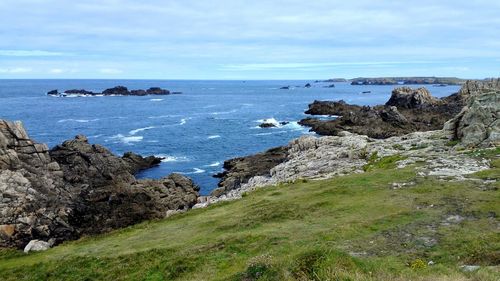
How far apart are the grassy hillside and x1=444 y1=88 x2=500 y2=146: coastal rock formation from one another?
805cm

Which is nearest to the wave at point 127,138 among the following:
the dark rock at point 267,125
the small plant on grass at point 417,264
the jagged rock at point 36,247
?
the dark rock at point 267,125

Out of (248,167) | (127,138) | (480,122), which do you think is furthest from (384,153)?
(127,138)

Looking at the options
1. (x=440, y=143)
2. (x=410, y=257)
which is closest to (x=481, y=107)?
(x=440, y=143)

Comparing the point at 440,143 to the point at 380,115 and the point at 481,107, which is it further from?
the point at 380,115

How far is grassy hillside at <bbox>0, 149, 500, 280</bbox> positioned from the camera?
16422 mm

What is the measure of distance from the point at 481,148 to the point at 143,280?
3200 cm

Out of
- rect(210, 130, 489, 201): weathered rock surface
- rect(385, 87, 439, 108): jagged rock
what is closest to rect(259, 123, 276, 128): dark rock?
rect(385, 87, 439, 108): jagged rock

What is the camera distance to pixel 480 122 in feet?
145

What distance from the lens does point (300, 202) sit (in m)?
31.8

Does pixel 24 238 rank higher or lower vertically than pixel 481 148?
lower

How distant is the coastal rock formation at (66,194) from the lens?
42375mm

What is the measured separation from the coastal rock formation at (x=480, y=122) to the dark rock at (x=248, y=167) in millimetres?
26613

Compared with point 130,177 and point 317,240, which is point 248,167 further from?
point 317,240

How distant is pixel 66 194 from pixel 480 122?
4287 centimetres
